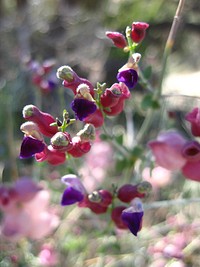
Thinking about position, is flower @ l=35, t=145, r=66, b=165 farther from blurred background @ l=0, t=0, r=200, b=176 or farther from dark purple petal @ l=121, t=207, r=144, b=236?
blurred background @ l=0, t=0, r=200, b=176

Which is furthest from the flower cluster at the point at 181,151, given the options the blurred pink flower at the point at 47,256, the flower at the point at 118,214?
the blurred pink flower at the point at 47,256

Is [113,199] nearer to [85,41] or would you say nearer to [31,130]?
[31,130]

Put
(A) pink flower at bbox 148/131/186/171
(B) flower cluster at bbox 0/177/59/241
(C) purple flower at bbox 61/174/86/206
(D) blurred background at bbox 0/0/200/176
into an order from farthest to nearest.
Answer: (D) blurred background at bbox 0/0/200/176 < (B) flower cluster at bbox 0/177/59/241 < (A) pink flower at bbox 148/131/186/171 < (C) purple flower at bbox 61/174/86/206

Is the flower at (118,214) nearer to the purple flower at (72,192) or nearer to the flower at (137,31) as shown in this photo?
the purple flower at (72,192)

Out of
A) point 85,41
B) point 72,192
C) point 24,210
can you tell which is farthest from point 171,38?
point 85,41

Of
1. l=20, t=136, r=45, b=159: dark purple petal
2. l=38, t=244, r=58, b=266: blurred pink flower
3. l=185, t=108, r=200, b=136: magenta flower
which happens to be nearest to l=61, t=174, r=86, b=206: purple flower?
l=20, t=136, r=45, b=159: dark purple petal

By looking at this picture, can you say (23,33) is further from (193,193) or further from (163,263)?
(163,263)
